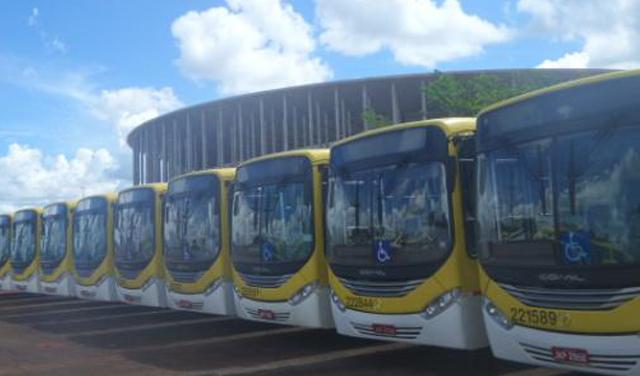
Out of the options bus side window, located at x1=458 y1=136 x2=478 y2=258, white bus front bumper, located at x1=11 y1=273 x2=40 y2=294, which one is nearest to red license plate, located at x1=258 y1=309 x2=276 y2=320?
bus side window, located at x1=458 y1=136 x2=478 y2=258

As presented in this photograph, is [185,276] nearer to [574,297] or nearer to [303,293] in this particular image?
[303,293]

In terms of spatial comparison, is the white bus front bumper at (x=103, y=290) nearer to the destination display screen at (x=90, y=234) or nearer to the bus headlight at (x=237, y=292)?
the destination display screen at (x=90, y=234)

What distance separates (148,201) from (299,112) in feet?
192

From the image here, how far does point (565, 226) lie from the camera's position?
630cm

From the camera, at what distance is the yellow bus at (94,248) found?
16250mm

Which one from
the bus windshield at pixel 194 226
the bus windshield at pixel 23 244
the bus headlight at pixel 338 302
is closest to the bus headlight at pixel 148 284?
the bus windshield at pixel 194 226

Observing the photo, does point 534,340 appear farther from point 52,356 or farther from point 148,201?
point 148,201

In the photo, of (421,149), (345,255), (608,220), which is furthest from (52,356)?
(608,220)

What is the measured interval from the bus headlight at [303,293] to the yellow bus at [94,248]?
7.13 metres

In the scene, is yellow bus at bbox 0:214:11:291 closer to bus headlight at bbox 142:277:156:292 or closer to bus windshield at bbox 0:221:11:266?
bus windshield at bbox 0:221:11:266

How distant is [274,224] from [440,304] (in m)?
3.42

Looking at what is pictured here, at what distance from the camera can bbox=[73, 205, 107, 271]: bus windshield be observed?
16562 mm

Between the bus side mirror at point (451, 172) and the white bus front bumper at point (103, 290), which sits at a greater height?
the bus side mirror at point (451, 172)

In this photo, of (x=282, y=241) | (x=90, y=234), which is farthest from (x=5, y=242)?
(x=282, y=241)
